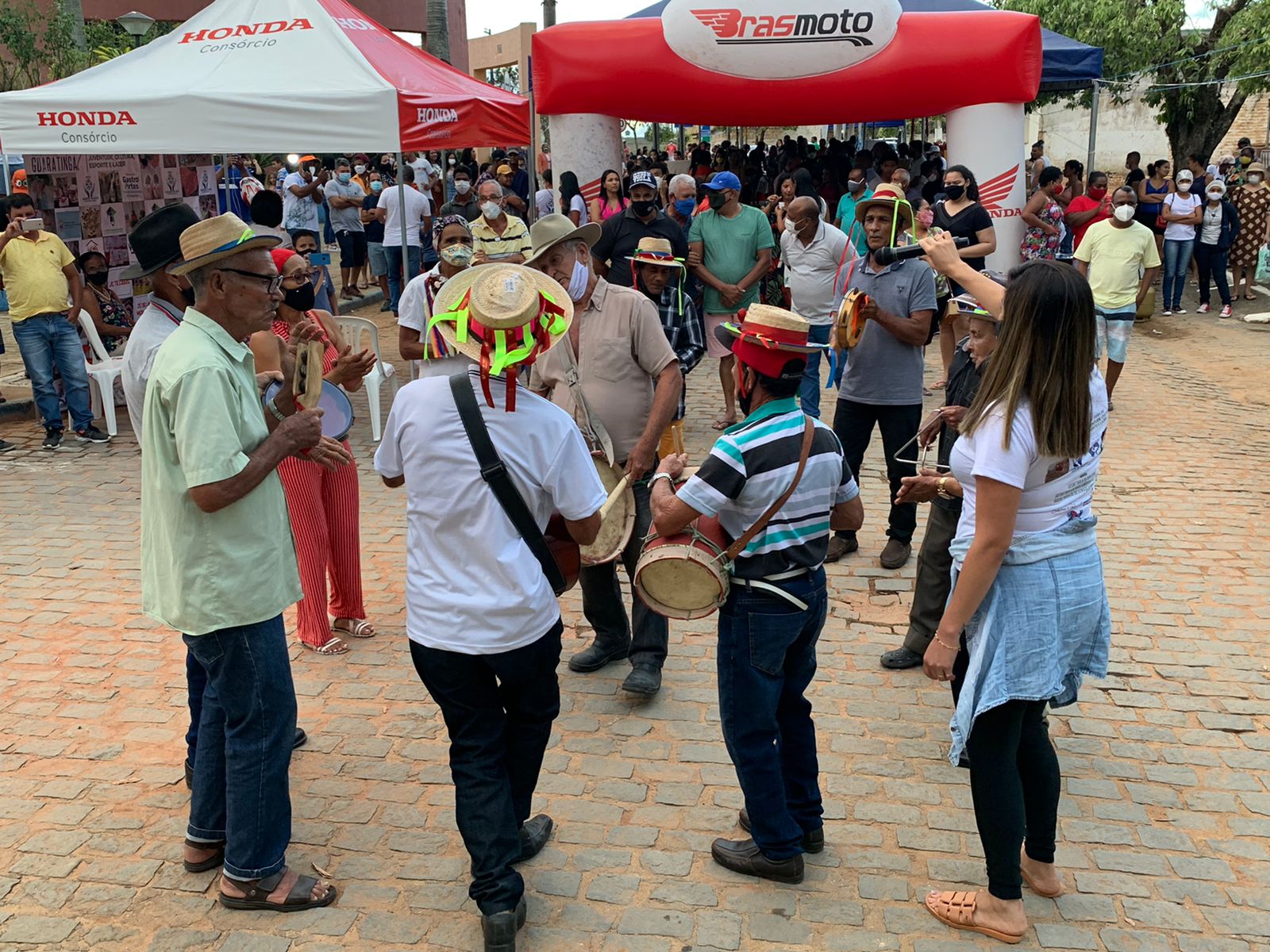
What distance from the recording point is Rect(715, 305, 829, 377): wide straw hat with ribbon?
314cm

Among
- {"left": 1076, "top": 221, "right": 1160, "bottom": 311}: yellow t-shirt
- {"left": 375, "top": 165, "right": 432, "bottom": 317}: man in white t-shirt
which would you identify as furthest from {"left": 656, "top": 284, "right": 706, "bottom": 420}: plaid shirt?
{"left": 375, "top": 165, "right": 432, "bottom": 317}: man in white t-shirt

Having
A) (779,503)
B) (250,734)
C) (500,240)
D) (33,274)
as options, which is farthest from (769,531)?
(33,274)

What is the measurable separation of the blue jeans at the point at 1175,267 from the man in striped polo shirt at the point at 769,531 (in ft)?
44.8

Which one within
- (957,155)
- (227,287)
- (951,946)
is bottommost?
(951,946)

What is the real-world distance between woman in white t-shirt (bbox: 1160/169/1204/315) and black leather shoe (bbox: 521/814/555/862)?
14.0 m

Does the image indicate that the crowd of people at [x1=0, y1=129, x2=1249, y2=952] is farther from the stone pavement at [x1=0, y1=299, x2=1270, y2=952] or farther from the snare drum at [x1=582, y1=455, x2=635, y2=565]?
the stone pavement at [x1=0, y1=299, x2=1270, y2=952]

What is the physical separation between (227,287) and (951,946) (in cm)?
290

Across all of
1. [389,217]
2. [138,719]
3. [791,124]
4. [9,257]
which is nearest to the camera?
[138,719]

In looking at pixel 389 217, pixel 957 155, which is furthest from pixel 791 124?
pixel 389 217

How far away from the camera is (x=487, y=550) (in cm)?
301

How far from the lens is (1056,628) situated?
119 inches

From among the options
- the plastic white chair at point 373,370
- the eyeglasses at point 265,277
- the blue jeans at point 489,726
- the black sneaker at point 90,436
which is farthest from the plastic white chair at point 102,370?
the blue jeans at point 489,726

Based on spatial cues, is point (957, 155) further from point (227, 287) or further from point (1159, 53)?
point (1159, 53)

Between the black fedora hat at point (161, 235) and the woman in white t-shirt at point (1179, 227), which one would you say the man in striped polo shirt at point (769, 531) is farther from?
the woman in white t-shirt at point (1179, 227)
